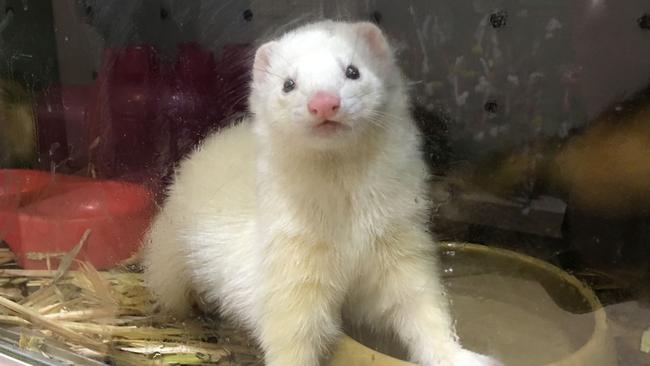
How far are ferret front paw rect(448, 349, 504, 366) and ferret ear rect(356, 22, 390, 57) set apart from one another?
1.40ft

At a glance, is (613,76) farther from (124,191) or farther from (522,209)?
(124,191)

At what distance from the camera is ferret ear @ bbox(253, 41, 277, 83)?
898 mm

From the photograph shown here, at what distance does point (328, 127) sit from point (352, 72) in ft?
0.29

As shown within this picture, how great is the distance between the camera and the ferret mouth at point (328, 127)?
790mm

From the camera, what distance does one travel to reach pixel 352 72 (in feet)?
2.72

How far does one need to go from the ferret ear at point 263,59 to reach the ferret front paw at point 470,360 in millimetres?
469

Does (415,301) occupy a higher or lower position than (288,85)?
lower

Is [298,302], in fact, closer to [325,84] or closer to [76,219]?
[325,84]

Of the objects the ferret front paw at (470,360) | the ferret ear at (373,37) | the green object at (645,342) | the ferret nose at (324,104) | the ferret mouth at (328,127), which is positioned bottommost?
the green object at (645,342)

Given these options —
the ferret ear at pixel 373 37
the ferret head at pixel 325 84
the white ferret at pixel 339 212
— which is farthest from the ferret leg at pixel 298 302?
the ferret ear at pixel 373 37

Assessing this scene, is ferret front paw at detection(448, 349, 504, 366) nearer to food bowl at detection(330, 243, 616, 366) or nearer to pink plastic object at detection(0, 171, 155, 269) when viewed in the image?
food bowl at detection(330, 243, 616, 366)

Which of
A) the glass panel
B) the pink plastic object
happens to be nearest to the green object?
the glass panel

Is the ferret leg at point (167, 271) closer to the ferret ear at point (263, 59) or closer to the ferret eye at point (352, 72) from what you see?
the ferret ear at point (263, 59)

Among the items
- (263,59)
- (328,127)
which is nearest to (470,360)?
(328,127)
